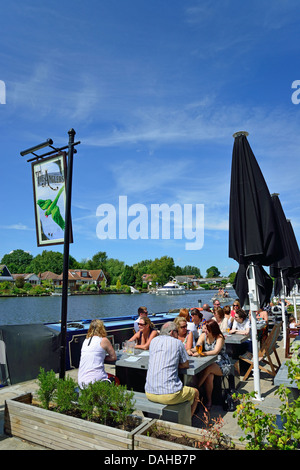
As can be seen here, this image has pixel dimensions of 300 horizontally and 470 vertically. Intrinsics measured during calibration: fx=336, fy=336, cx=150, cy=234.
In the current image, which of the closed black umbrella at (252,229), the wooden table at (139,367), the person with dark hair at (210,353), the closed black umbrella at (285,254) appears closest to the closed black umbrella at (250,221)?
the closed black umbrella at (252,229)

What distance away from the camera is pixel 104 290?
87.1 metres

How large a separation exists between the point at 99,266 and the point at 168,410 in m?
110

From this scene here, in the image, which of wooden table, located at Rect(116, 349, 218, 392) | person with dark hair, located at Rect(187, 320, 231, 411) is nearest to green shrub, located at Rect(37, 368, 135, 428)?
wooden table, located at Rect(116, 349, 218, 392)

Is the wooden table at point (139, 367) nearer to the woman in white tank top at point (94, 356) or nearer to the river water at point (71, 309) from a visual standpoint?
the woman in white tank top at point (94, 356)

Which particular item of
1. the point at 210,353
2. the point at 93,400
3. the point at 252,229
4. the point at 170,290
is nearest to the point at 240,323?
the point at 210,353

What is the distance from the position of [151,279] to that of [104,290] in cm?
3298

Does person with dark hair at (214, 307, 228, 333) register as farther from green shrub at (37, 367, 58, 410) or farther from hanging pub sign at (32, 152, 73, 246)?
green shrub at (37, 367, 58, 410)

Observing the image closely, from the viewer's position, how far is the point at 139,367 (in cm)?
443

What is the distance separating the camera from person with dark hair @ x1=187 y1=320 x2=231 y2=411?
4.75m

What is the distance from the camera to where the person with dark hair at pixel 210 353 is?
4.75 metres

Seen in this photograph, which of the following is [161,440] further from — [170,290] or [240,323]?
[170,290]

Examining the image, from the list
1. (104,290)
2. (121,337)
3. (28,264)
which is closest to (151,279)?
(104,290)

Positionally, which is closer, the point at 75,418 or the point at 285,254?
the point at 75,418

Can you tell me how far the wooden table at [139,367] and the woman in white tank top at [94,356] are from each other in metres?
0.33
